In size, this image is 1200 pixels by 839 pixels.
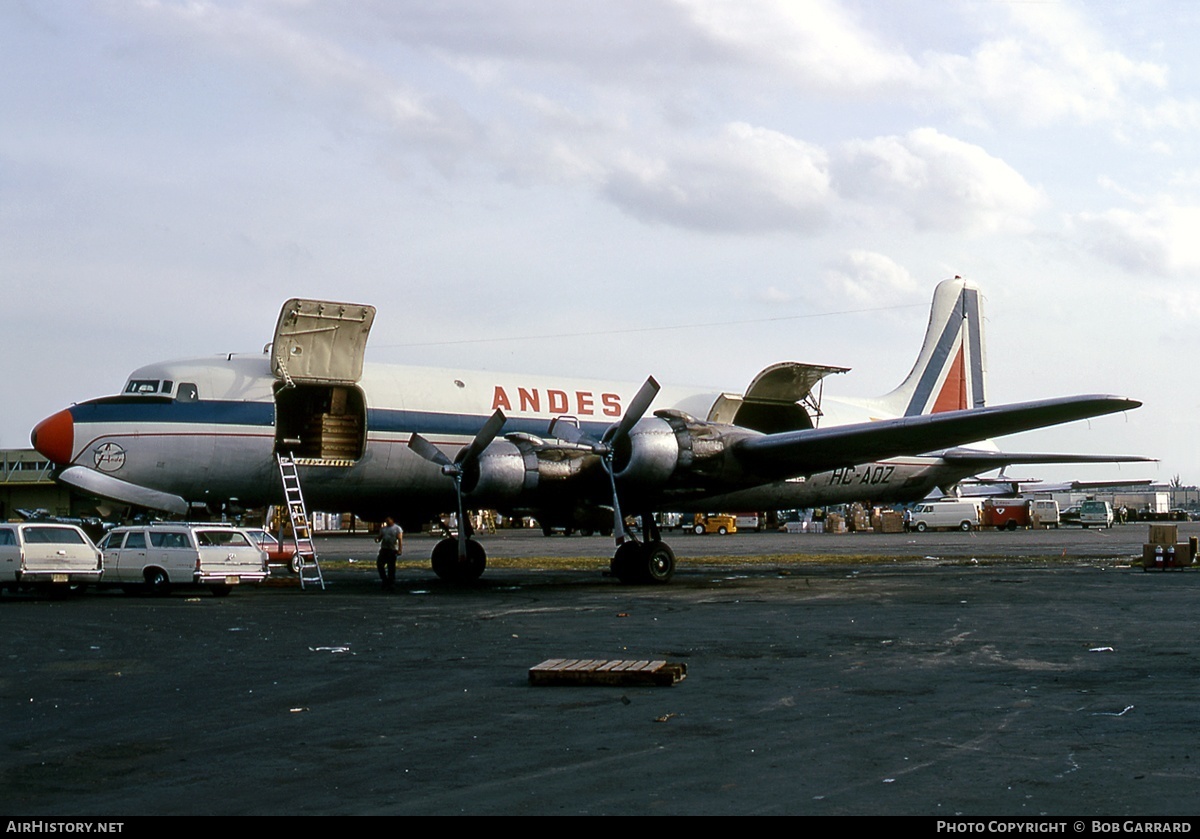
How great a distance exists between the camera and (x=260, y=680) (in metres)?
11.9

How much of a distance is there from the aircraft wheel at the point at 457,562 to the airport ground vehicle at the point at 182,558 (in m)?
4.01

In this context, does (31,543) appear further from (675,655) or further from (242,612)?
(675,655)

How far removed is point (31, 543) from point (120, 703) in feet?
48.8

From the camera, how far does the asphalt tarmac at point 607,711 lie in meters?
6.95

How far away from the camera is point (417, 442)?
2462 centimetres

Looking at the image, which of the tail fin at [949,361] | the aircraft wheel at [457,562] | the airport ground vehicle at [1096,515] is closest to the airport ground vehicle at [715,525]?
the airport ground vehicle at [1096,515]

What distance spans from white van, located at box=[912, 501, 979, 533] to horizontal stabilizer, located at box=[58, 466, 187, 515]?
60.7 meters

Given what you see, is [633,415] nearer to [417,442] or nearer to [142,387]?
[417,442]

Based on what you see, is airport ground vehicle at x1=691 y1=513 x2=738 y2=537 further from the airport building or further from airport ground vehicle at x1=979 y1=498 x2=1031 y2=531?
the airport building

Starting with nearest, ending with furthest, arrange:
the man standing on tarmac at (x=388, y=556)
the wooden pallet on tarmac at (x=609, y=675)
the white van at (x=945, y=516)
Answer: the wooden pallet on tarmac at (x=609, y=675), the man standing on tarmac at (x=388, y=556), the white van at (x=945, y=516)

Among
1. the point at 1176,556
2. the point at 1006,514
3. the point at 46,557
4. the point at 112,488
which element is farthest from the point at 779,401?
the point at 1006,514

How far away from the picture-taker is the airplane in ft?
76.6

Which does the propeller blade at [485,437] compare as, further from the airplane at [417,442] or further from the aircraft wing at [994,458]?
the aircraft wing at [994,458]
